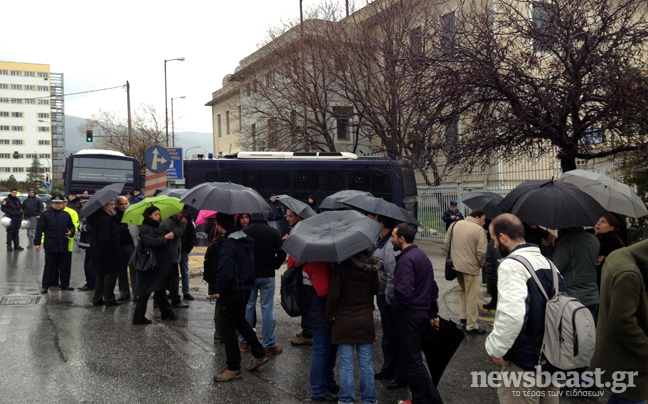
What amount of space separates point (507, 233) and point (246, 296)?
324cm

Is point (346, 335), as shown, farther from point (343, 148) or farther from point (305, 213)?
point (343, 148)

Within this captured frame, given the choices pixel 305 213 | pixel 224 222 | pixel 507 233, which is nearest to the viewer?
pixel 507 233

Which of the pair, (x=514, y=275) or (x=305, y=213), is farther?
(x=305, y=213)

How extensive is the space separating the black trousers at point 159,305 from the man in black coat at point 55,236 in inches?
134

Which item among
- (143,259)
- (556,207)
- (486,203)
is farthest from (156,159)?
(556,207)

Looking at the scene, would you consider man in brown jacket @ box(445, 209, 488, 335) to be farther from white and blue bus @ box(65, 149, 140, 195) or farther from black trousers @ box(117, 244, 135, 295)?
white and blue bus @ box(65, 149, 140, 195)

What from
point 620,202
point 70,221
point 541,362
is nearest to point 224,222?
point 541,362

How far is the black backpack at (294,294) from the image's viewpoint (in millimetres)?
5199

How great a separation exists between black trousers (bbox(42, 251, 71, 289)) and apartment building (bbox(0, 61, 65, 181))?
118m

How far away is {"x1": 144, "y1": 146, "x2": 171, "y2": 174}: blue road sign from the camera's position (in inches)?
480

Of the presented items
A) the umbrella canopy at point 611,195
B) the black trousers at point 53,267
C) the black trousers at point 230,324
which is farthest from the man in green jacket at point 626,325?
the black trousers at point 53,267

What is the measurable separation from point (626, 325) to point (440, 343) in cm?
193

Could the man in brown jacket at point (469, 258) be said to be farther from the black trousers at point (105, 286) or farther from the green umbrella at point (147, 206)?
the black trousers at point (105, 286)

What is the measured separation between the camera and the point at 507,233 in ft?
12.8
